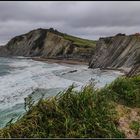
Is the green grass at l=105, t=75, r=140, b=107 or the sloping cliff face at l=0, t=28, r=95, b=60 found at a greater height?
the green grass at l=105, t=75, r=140, b=107

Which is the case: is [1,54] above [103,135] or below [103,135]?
below

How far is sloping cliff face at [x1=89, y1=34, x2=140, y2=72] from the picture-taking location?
58506 mm

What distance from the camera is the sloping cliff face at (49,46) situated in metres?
108

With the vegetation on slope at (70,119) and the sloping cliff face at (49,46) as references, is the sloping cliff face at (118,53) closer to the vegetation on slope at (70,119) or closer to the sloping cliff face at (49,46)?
the sloping cliff face at (49,46)

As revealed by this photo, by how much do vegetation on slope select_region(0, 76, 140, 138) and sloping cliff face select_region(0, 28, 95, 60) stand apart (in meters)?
88.9

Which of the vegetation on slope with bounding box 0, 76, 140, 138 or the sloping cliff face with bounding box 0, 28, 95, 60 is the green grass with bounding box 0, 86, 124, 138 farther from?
the sloping cliff face with bounding box 0, 28, 95, 60

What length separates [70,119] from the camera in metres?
10.1

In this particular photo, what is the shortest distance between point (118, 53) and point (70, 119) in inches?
2241

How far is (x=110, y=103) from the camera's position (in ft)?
40.5

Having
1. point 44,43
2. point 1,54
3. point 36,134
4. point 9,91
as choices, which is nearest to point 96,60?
point 9,91

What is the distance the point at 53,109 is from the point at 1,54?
171 meters

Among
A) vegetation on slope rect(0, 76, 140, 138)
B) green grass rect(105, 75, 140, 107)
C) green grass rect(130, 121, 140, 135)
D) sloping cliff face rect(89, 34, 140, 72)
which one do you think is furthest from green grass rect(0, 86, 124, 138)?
sloping cliff face rect(89, 34, 140, 72)

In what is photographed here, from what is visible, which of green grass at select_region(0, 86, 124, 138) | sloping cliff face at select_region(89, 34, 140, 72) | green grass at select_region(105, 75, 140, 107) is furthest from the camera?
sloping cliff face at select_region(89, 34, 140, 72)

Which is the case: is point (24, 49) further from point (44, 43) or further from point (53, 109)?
point (53, 109)
